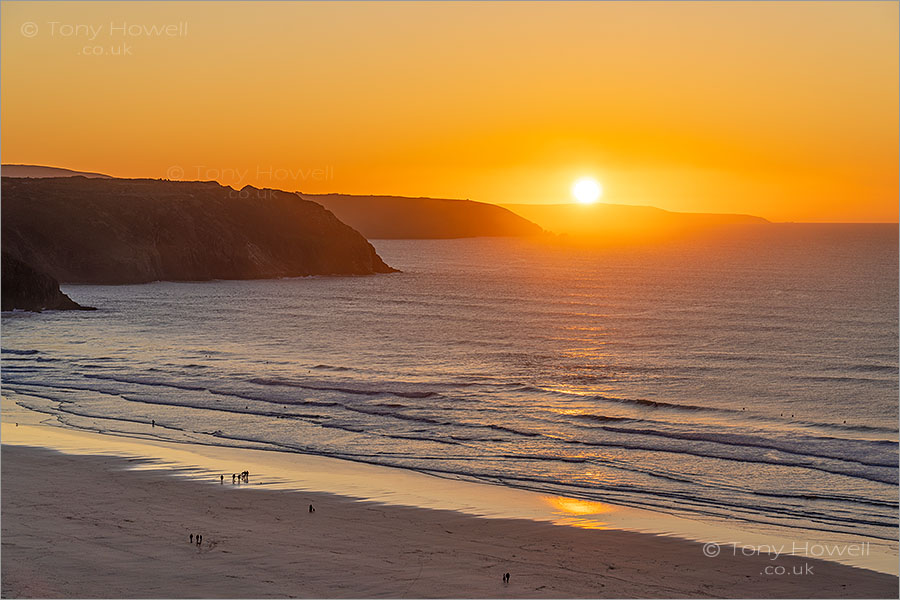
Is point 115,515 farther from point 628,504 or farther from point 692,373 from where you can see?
point 692,373

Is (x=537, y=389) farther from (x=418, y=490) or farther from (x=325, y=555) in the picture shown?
(x=325, y=555)

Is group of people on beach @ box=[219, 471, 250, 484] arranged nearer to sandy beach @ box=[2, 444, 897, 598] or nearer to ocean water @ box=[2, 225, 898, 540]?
sandy beach @ box=[2, 444, 897, 598]

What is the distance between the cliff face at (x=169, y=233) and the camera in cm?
12331

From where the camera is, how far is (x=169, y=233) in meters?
136

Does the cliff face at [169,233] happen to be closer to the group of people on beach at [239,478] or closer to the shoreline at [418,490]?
the shoreline at [418,490]

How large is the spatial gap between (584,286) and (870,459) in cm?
9554

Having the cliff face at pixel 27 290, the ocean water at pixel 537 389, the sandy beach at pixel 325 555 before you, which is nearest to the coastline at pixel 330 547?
the sandy beach at pixel 325 555

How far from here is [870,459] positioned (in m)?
29.8

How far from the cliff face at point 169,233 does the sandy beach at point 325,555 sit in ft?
292

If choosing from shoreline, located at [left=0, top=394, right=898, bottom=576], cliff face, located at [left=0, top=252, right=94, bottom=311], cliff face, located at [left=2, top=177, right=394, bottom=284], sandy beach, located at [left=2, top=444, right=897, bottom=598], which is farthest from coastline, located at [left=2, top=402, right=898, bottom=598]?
cliff face, located at [left=2, top=177, right=394, bottom=284]

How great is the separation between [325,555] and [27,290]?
238ft

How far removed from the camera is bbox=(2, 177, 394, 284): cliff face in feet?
405

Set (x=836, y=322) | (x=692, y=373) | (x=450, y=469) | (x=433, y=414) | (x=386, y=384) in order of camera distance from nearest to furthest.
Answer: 1. (x=450, y=469)
2. (x=433, y=414)
3. (x=386, y=384)
4. (x=692, y=373)
5. (x=836, y=322)

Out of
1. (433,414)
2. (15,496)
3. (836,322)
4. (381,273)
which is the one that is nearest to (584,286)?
(381,273)
